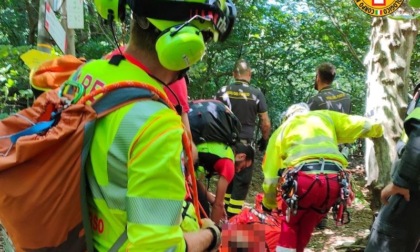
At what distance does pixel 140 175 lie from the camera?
117 centimetres

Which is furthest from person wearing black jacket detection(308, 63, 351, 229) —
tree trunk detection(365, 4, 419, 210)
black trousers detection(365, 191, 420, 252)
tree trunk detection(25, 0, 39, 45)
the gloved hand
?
tree trunk detection(25, 0, 39, 45)

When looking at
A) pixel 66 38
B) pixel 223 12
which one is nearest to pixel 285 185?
pixel 66 38

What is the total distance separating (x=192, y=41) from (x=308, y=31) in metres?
8.86

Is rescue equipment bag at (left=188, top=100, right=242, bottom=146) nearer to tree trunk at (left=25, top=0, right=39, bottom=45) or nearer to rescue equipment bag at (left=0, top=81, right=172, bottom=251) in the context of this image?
rescue equipment bag at (left=0, top=81, right=172, bottom=251)

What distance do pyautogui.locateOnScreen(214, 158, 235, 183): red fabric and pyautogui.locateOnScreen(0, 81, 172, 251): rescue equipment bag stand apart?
9.52 feet

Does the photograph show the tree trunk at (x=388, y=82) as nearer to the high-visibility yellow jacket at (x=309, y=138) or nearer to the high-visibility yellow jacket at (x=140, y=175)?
the high-visibility yellow jacket at (x=309, y=138)

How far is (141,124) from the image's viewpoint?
3.92 ft

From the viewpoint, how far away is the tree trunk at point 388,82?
4723mm

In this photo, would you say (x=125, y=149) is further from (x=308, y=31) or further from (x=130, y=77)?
(x=308, y=31)

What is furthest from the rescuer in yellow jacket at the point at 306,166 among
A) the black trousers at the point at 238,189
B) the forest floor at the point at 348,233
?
the black trousers at the point at 238,189

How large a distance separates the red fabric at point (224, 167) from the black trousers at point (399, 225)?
→ 1313 mm

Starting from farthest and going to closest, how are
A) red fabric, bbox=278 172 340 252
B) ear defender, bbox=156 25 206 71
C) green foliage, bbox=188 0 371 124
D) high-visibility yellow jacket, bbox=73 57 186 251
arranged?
green foliage, bbox=188 0 371 124 < red fabric, bbox=278 172 340 252 < ear defender, bbox=156 25 206 71 < high-visibility yellow jacket, bbox=73 57 186 251

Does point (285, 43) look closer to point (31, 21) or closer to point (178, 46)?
point (31, 21)

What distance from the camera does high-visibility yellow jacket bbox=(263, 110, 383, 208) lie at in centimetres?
394
